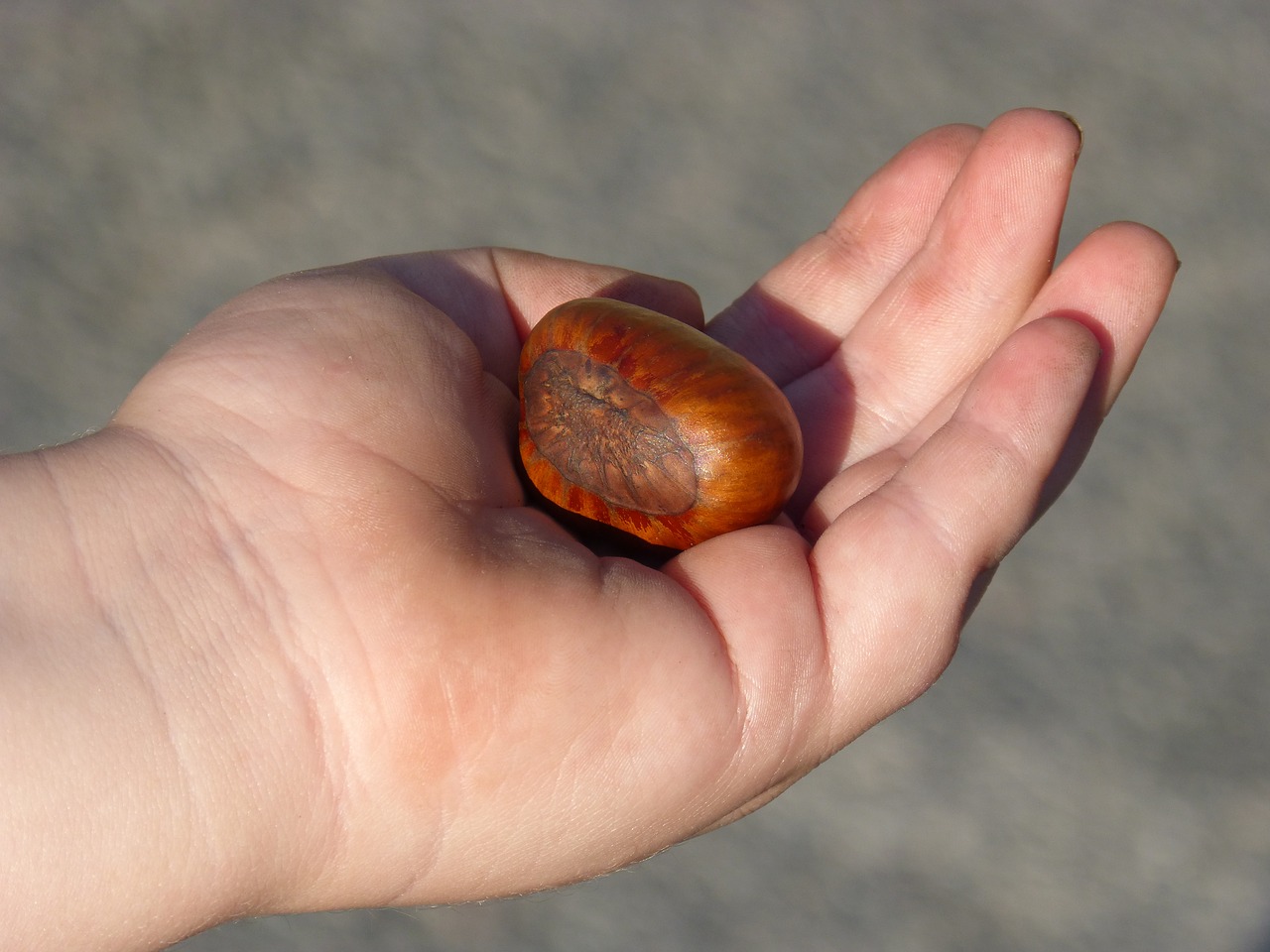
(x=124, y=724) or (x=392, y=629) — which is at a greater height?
(x=392, y=629)

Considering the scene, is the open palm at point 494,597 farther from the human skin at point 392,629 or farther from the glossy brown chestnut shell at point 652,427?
the glossy brown chestnut shell at point 652,427

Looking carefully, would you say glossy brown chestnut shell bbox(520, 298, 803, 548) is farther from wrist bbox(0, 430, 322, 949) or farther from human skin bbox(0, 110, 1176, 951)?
wrist bbox(0, 430, 322, 949)

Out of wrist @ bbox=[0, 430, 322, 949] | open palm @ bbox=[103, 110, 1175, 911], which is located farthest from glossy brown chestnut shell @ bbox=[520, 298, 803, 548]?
wrist @ bbox=[0, 430, 322, 949]

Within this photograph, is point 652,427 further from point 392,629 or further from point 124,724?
point 124,724

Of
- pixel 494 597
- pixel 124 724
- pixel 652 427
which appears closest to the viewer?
pixel 124 724

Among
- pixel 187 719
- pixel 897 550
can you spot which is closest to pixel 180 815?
pixel 187 719

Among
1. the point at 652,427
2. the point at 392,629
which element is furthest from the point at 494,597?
the point at 652,427
